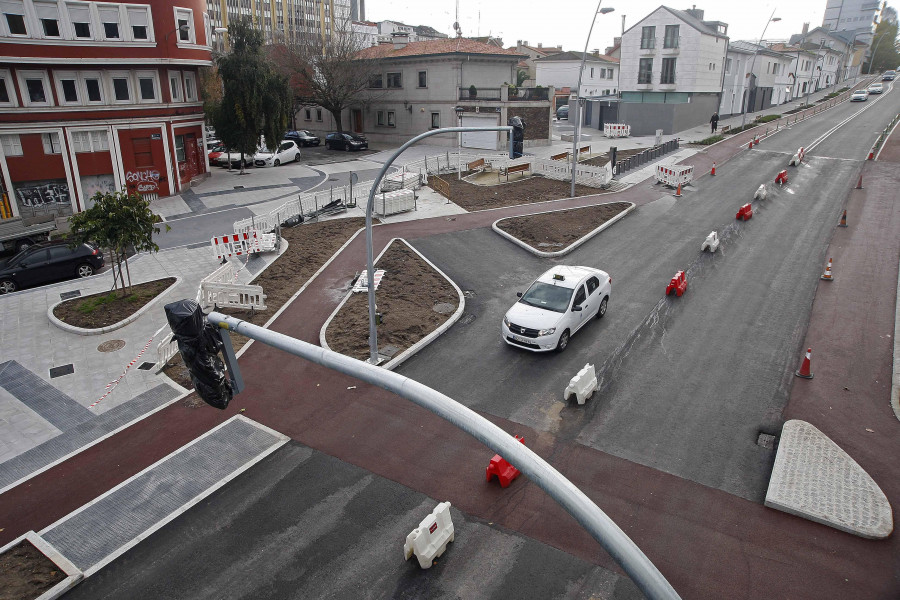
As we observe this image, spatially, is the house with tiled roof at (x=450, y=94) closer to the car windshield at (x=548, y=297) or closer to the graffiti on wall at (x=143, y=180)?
the graffiti on wall at (x=143, y=180)

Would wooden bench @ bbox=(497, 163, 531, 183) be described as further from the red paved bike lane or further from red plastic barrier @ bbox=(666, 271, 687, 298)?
the red paved bike lane

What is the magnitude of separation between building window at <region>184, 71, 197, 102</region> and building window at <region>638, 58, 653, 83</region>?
4023 cm

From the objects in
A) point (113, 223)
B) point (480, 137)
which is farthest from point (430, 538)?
point (480, 137)

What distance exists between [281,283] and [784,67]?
76764mm

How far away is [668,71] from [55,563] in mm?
57667

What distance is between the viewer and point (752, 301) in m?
17.6

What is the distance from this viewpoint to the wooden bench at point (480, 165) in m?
37.6

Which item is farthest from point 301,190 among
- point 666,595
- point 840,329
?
point 666,595

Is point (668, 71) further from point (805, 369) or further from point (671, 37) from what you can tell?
point (805, 369)

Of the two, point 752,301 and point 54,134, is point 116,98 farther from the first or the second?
point 752,301

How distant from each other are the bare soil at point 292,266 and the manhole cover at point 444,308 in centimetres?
499

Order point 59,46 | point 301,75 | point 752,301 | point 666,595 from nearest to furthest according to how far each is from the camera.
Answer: point 666,595 → point 752,301 → point 59,46 → point 301,75

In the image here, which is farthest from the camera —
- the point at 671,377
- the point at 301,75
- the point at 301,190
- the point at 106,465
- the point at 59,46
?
the point at 301,75

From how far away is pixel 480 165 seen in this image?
125ft
